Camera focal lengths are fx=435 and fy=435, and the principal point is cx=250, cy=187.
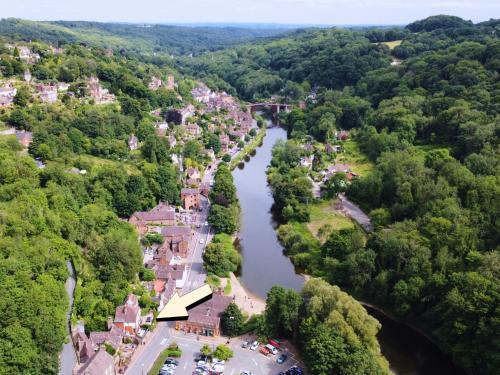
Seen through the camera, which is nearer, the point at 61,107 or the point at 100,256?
the point at 100,256

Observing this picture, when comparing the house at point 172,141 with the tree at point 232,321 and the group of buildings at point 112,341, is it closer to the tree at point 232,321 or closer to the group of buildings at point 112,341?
the group of buildings at point 112,341

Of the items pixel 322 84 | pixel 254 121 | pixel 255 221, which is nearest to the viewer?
pixel 255 221

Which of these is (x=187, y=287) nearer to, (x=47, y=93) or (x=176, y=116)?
(x=47, y=93)

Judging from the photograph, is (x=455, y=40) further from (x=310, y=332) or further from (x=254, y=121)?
(x=310, y=332)

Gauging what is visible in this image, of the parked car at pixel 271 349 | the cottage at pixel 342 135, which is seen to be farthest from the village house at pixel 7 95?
the cottage at pixel 342 135

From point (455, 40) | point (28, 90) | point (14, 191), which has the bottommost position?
point (14, 191)

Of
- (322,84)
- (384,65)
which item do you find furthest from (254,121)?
(384,65)

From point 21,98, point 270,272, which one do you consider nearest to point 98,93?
point 21,98
